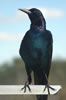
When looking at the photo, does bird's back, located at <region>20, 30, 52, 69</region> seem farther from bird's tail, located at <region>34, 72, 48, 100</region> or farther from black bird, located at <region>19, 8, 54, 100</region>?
bird's tail, located at <region>34, 72, 48, 100</region>

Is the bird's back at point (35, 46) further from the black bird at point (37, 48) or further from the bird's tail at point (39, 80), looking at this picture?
the bird's tail at point (39, 80)

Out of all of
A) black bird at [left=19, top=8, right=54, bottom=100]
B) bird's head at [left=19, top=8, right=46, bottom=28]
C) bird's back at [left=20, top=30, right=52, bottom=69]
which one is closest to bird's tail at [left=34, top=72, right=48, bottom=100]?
black bird at [left=19, top=8, right=54, bottom=100]

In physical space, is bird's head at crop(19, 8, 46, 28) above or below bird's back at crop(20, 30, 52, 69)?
above

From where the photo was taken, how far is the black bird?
3.97 m

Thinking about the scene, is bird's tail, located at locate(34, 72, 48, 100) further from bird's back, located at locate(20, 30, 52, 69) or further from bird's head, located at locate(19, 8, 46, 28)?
bird's head, located at locate(19, 8, 46, 28)

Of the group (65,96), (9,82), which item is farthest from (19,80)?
(65,96)

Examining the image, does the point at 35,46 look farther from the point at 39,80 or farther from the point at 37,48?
the point at 39,80

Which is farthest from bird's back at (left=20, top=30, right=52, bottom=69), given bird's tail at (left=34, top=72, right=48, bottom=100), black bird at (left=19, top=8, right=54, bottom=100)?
bird's tail at (left=34, top=72, right=48, bottom=100)

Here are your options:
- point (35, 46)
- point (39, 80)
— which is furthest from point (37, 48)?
point (39, 80)

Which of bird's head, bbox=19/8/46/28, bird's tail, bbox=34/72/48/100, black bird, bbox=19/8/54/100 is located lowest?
bird's tail, bbox=34/72/48/100

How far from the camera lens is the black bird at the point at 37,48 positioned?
156 inches

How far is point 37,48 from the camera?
13.1ft

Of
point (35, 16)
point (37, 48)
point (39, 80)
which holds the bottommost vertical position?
point (39, 80)

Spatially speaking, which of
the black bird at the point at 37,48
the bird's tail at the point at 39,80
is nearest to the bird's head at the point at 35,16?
the black bird at the point at 37,48
